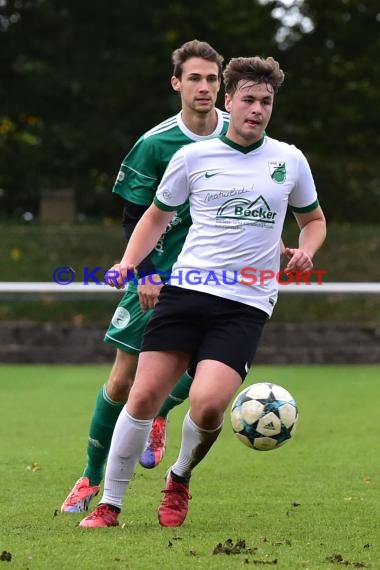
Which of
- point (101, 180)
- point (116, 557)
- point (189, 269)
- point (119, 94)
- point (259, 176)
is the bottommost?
point (101, 180)

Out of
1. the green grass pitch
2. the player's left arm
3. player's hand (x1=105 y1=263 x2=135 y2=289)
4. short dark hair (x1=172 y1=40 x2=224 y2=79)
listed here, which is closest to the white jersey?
the player's left arm

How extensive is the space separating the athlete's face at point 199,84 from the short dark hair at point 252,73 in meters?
0.58

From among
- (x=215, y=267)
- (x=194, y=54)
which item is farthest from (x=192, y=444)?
(x=194, y=54)

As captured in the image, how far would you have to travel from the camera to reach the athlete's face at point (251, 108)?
17.3 feet

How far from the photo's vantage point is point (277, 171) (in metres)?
5.36

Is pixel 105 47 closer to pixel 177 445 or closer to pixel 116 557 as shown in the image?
pixel 177 445

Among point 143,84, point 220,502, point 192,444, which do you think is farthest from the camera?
point 143,84

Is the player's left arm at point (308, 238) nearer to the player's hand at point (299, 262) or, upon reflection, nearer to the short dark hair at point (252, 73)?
the player's hand at point (299, 262)

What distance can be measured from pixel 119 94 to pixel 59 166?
202 centimetres

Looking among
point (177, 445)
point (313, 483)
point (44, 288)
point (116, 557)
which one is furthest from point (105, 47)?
point (116, 557)

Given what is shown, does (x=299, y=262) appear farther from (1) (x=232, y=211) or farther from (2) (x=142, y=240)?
(2) (x=142, y=240)

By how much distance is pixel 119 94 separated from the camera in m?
24.7

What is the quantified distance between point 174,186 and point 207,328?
25.6 inches

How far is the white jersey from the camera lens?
5258 millimetres
